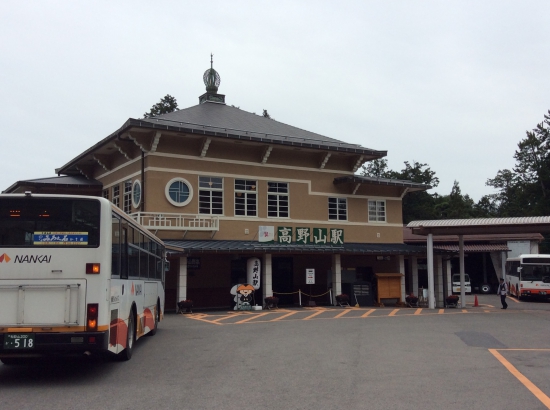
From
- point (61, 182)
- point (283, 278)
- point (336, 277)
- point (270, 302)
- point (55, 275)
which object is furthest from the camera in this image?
point (283, 278)

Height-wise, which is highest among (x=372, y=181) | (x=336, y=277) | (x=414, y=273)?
(x=372, y=181)

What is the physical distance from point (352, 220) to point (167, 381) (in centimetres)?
2151

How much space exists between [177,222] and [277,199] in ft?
18.0

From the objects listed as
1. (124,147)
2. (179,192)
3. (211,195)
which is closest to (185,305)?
(179,192)

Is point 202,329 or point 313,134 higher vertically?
point 313,134

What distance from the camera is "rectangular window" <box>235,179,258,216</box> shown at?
2655 cm

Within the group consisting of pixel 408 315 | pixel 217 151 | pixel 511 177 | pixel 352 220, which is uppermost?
pixel 511 177

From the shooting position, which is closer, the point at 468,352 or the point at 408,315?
the point at 468,352

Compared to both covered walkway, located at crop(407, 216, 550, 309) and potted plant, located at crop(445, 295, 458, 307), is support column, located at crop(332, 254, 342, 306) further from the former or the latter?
potted plant, located at crop(445, 295, 458, 307)

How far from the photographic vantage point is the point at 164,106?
1906 inches

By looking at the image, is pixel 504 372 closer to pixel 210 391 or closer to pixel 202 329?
pixel 210 391

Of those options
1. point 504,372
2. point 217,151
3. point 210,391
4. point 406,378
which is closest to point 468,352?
point 504,372

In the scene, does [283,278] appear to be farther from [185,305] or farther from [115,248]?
[115,248]

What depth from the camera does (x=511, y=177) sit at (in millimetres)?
79062
